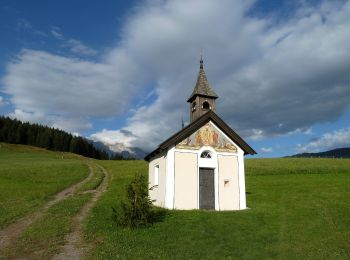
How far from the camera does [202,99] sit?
29.3 m

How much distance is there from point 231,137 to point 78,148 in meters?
117

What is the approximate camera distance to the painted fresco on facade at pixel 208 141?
2709 centimetres

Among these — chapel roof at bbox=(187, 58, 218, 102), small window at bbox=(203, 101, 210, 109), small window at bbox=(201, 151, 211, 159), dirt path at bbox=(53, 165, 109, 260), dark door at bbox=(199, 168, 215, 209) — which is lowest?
dirt path at bbox=(53, 165, 109, 260)

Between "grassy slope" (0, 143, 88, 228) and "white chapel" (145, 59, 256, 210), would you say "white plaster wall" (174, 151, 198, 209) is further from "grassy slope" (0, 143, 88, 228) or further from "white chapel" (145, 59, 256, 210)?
"grassy slope" (0, 143, 88, 228)

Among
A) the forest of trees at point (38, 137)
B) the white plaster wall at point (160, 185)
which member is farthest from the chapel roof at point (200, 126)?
the forest of trees at point (38, 137)

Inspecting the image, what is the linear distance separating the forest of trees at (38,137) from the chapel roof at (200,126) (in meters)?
109

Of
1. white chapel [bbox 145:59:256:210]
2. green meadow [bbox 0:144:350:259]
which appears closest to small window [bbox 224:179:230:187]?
white chapel [bbox 145:59:256:210]

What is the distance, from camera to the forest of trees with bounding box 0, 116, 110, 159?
411 feet

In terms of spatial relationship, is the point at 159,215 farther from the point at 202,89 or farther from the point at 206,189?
the point at 202,89

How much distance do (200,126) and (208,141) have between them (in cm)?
135

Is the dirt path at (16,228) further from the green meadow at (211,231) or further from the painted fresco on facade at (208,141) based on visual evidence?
the painted fresco on facade at (208,141)

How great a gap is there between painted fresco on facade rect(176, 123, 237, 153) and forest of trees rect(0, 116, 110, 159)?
366ft

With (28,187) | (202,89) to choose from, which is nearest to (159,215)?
(202,89)

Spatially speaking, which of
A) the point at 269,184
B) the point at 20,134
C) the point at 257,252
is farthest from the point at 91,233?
the point at 20,134
